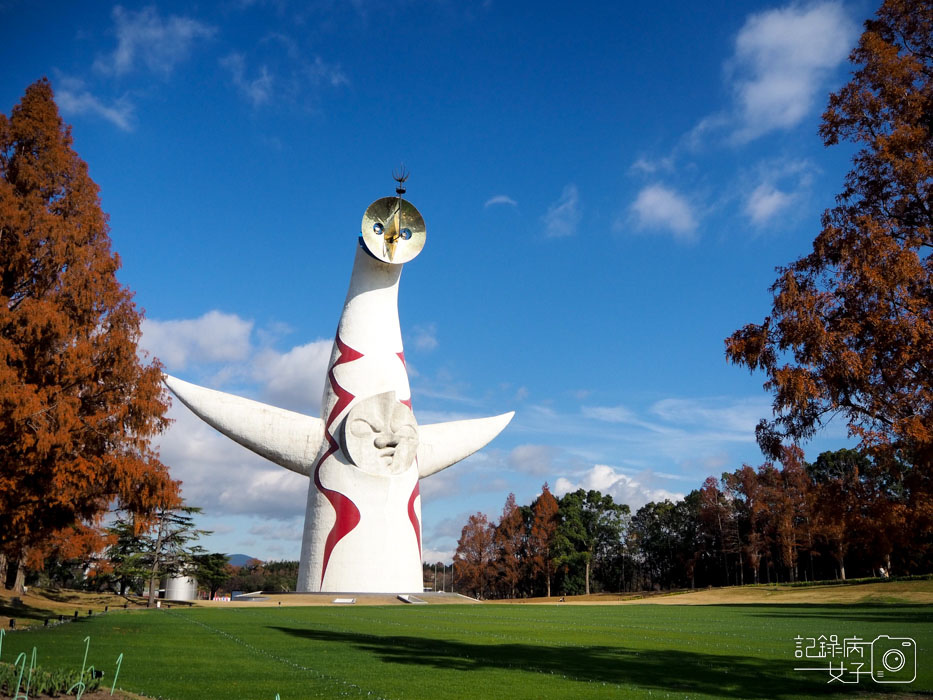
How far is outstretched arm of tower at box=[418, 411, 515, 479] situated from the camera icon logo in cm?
1932

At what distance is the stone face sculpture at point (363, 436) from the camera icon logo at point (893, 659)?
58.0 ft

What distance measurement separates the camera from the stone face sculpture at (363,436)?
2684cm

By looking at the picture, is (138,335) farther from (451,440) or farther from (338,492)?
(451,440)

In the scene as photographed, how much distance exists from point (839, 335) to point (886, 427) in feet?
3.50

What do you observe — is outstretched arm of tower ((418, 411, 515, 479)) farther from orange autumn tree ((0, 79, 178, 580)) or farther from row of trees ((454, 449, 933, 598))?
row of trees ((454, 449, 933, 598))

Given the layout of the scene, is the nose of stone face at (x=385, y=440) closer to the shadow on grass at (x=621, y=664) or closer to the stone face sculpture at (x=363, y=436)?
the stone face sculpture at (x=363, y=436)

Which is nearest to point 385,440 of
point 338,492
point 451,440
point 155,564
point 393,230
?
point 338,492

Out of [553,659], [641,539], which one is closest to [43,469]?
[553,659]

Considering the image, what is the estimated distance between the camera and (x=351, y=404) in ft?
92.0

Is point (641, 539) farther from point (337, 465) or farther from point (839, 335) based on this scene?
point (839, 335)

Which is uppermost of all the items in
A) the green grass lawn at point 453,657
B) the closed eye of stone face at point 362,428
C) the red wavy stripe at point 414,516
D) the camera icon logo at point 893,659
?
the closed eye of stone face at point 362,428

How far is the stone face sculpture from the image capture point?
26.8m

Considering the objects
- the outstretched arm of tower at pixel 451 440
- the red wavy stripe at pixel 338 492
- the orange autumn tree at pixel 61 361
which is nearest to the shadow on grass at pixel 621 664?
the orange autumn tree at pixel 61 361

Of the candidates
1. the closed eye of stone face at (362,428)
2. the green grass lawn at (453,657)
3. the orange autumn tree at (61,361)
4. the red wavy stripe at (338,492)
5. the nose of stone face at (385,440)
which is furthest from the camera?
the nose of stone face at (385,440)
